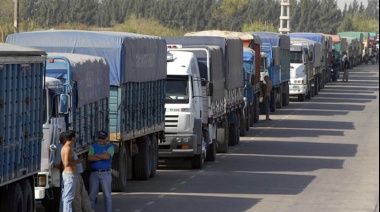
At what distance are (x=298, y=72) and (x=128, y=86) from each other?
117ft

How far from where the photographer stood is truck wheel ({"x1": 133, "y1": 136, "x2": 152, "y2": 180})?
2392cm

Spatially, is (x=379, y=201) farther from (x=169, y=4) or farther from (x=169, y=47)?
(x=169, y=4)

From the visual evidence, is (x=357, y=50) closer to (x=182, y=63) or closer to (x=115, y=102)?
(x=182, y=63)

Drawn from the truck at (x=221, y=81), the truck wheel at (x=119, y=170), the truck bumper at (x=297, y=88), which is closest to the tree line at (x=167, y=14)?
the truck bumper at (x=297, y=88)

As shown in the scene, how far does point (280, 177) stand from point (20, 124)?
10.5 metres

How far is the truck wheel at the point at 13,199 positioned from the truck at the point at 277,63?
102 feet

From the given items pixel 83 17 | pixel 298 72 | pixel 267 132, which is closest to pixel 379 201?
pixel 267 132

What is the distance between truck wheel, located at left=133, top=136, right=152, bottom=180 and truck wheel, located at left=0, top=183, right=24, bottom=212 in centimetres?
782

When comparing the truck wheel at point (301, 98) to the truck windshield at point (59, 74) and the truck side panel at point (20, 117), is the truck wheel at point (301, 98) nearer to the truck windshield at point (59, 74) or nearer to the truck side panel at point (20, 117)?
the truck windshield at point (59, 74)

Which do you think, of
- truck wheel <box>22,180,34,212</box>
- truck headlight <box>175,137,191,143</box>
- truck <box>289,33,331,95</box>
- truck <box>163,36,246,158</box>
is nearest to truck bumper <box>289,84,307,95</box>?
truck <box>289,33,331,95</box>

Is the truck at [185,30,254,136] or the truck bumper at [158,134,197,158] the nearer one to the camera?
the truck bumper at [158,134,197,158]

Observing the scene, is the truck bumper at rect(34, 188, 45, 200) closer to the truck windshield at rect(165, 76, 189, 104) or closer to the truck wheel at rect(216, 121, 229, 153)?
the truck windshield at rect(165, 76, 189, 104)

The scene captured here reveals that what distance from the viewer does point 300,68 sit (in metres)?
57.5

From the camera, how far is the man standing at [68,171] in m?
16.6
